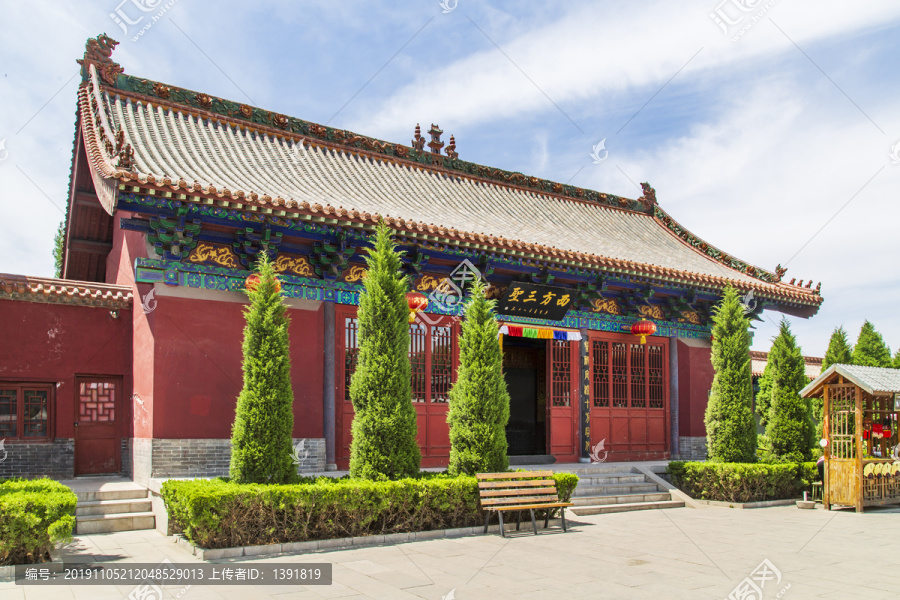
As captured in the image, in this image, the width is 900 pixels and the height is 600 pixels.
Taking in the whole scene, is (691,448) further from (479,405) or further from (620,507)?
(479,405)

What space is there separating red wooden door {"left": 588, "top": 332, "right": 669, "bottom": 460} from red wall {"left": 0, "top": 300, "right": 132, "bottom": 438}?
7789mm

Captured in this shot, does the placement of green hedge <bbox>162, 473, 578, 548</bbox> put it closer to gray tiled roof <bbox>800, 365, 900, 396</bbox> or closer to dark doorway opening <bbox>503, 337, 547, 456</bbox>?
gray tiled roof <bbox>800, 365, 900, 396</bbox>

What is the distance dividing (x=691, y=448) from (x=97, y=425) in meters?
10.4

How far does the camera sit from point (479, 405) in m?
9.41

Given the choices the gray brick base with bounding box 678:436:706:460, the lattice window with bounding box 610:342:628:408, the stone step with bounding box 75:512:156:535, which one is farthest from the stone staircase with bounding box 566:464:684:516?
the stone step with bounding box 75:512:156:535

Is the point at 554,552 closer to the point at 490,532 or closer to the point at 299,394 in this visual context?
the point at 490,532

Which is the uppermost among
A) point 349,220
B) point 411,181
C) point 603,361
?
point 411,181

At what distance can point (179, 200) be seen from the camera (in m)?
8.79

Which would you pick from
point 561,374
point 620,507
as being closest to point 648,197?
point 561,374

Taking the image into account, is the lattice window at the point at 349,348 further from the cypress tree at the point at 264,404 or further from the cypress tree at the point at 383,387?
the cypress tree at the point at 264,404

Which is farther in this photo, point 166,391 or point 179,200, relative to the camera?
point 166,391

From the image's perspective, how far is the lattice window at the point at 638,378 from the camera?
45.0ft

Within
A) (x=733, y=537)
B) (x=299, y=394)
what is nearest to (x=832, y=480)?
(x=733, y=537)

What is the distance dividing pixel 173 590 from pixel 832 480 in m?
9.51
